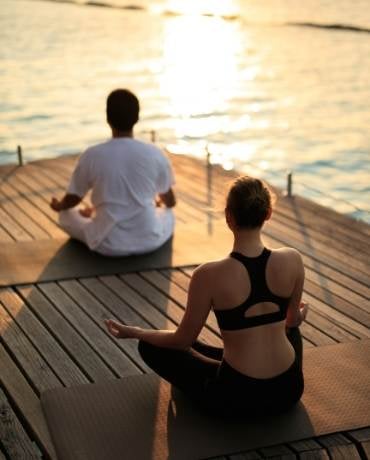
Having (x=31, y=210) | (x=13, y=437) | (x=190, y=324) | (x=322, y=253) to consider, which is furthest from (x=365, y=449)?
(x=31, y=210)

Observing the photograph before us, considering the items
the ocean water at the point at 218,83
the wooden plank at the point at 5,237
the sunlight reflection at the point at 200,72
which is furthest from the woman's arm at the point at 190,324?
the sunlight reflection at the point at 200,72

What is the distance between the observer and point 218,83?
17688 millimetres

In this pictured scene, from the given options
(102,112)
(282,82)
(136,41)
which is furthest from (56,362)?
(136,41)

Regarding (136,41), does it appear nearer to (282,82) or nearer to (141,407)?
(282,82)

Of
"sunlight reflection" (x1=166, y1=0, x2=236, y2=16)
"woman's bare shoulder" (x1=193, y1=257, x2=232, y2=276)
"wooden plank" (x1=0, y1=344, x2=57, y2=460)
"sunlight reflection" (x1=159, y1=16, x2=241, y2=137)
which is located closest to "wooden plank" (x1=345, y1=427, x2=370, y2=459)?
"woman's bare shoulder" (x1=193, y1=257, x2=232, y2=276)

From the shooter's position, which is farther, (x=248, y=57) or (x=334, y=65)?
(x=248, y=57)

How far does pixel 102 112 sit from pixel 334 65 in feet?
20.7

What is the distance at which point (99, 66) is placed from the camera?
A: 63.2ft

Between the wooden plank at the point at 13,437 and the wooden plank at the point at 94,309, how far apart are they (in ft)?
2.01

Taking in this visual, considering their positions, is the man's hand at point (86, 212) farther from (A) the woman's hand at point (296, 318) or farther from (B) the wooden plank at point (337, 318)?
(A) the woman's hand at point (296, 318)

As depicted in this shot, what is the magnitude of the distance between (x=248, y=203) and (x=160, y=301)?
5.09 ft

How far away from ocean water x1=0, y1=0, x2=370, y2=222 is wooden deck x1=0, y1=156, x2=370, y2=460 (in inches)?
21.2

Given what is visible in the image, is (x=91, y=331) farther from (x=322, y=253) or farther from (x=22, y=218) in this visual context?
(x=22, y=218)

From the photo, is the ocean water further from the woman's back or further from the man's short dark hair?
the woman's back
